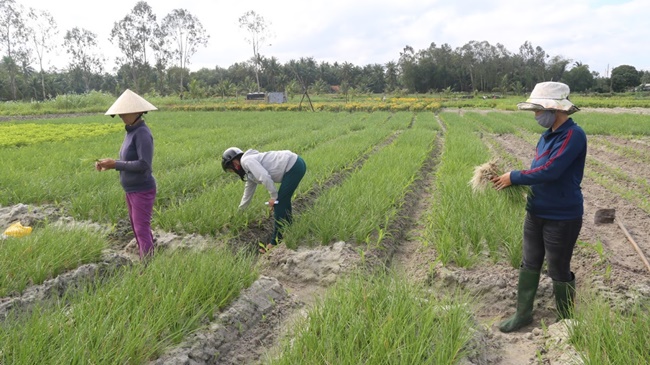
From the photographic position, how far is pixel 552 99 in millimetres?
2205

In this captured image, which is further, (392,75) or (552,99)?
(392,75)

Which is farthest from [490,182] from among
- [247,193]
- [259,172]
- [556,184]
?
[247,193]

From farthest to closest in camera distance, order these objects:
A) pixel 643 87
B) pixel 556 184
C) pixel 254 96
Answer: pixel 643 87 < pixel 254 96 < pixel 556 184

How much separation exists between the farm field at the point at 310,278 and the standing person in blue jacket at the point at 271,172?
20cm

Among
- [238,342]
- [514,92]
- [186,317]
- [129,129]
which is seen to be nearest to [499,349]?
[238,342]

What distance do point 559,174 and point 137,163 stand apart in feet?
8.94

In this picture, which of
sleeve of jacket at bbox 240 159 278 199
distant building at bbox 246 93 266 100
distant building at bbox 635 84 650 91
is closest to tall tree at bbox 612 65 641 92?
distant building at bbox 635 84 650 91

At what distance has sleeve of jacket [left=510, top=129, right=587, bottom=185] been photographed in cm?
213

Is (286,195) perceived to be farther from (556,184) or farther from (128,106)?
(556,184)

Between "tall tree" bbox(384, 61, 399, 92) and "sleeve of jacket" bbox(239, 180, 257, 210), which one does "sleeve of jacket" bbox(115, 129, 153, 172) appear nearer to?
"sleeve of jacket" bbox(239, 180, 257, 210)

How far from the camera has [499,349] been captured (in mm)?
2240

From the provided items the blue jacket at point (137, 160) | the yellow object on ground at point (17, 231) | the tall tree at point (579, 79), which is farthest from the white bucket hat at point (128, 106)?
the tall tree at point (579, 79)

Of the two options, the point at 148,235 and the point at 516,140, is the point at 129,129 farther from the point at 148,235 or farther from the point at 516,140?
the point at 516,140

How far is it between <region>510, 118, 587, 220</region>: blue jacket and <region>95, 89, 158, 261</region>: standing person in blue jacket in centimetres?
250
